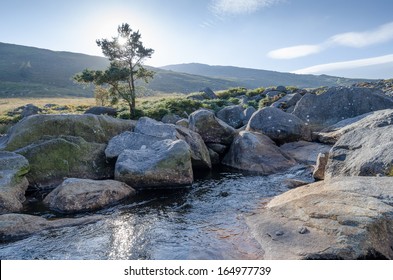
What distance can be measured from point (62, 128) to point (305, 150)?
58.0 feet

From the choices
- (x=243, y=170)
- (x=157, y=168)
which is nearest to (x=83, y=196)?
(x=157, y=168)

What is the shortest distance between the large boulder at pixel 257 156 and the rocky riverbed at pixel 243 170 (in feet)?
0.25

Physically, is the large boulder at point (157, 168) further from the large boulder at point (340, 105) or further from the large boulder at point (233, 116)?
the large boulder at point (233, 116)

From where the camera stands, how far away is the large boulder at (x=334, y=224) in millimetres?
8766

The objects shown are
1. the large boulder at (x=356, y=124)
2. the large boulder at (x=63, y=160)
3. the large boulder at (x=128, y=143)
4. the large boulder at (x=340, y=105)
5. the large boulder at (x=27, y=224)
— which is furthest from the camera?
the large boulder at (x=340, y=105)

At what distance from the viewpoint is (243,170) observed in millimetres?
22328

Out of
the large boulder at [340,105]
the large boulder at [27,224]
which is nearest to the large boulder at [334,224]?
the large boulder at [27,224]

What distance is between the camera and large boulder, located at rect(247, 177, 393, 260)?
28.8 feet

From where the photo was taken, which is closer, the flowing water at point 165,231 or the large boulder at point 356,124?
the flowing water at point 165,231

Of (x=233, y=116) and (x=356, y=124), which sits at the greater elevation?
(x=356, y=124)

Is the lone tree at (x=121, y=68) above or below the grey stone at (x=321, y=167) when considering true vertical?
above

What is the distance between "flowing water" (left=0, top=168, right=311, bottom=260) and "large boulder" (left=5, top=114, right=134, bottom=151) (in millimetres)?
7150

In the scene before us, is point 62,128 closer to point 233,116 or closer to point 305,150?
point 305,150
